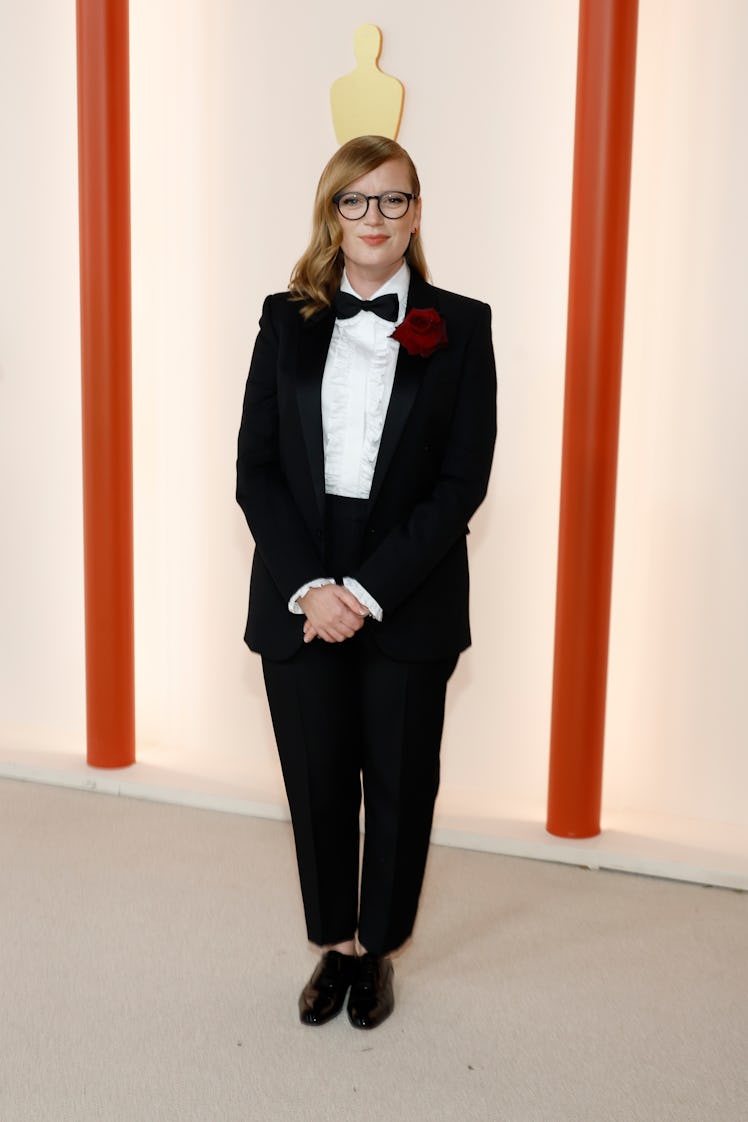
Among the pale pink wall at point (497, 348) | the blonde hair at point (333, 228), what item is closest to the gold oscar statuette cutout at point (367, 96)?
the pale pink wall at point (497, 348)

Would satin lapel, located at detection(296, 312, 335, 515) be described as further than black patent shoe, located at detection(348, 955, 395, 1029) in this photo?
No

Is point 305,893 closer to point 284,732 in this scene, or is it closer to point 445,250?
point 284,732

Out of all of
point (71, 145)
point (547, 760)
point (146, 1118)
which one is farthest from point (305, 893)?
point (71, 145)

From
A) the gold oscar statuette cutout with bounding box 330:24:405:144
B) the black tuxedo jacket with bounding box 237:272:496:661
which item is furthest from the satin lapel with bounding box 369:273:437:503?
the gold oscar statuette cutout with bounding box 330:24:405:144

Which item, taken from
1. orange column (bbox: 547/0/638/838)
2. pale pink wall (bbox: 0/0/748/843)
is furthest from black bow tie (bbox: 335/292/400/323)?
pale pink wall (bbox: 0/0/748/843)

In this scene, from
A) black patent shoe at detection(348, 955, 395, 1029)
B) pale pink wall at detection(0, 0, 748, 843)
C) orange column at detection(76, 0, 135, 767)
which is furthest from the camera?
orange column at detection(76, 0, 135, 767)

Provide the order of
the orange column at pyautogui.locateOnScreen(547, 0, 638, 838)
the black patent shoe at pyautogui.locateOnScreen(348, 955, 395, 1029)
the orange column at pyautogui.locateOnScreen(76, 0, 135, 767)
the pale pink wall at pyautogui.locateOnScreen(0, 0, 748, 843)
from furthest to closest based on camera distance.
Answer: the orange column at pyautogui.locateOnScreen(76, 0, 135, 767) < the pale pink wall at pyautogui.locateOnScreen(0, 0, 748, 843) < the orange column at pyautogui.locateOnScreen(547, 0, 638, 838) < the black patent shoe at pyautogui.locateOnScreen(348, 955, 395, 1029)

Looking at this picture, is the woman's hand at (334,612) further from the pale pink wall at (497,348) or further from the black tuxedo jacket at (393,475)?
the pale pink wall at (497,348)

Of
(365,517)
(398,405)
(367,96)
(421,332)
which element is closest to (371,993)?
(365,517)

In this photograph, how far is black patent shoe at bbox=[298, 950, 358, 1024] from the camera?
88.7 inches

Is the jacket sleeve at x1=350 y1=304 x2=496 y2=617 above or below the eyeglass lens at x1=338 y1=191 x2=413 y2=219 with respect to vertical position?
below

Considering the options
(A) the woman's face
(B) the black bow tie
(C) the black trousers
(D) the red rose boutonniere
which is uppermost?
(A) the woman's face

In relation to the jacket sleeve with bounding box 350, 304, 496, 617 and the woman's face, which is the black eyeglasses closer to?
the woman's face

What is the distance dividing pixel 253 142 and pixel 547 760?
6.61ft
